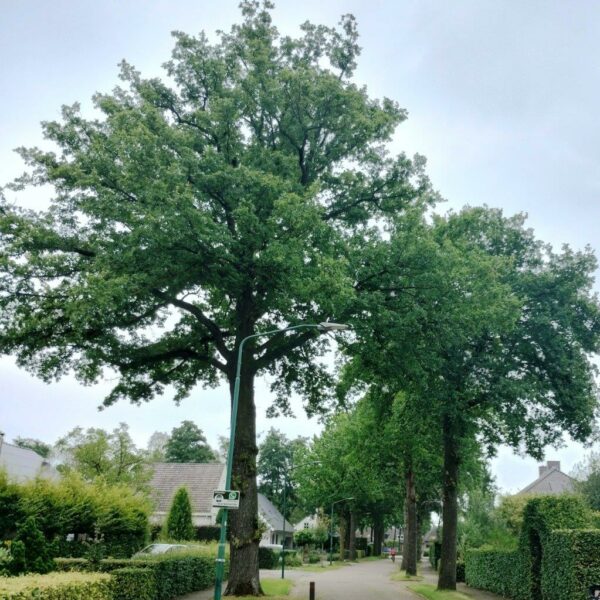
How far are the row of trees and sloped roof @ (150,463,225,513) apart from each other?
30226 mm

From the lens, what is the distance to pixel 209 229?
18.3 metres

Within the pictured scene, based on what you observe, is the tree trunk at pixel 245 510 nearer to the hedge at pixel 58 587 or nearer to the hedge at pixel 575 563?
the hedge at pixel 58 587

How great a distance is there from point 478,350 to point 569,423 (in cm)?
533

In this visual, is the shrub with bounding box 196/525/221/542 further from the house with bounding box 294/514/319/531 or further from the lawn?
the house with bounding box 294/514/319/531

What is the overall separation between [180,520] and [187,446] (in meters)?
53.2

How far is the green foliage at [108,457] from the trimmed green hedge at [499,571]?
1029 inches

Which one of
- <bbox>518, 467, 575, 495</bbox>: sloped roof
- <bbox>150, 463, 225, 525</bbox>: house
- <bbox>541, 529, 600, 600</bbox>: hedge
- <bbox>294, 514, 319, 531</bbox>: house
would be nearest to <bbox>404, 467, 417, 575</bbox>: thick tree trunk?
<bbox>150, 463, 225, 525</bbox>: house

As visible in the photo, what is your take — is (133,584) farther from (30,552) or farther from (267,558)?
(267,558)

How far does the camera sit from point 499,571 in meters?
29.0

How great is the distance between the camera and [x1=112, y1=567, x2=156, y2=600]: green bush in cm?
1608

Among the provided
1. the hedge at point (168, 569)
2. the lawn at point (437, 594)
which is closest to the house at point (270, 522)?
the lawn at point (437, 594)

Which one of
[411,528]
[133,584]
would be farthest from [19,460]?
[133,584]

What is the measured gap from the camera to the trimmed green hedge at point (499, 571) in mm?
25344

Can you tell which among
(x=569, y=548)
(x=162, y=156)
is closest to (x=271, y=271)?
(x=162, y=156)
